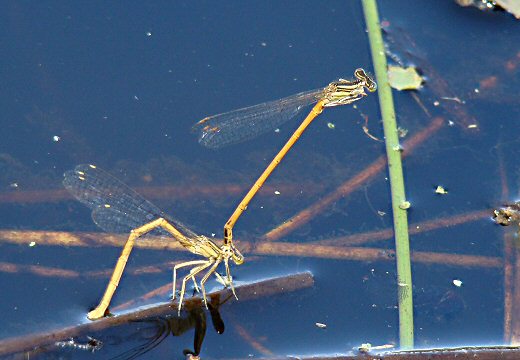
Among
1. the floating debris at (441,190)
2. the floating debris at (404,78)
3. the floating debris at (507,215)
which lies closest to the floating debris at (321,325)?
the floating debris at (441,190)

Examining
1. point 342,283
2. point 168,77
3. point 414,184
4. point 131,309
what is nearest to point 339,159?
point 414,184

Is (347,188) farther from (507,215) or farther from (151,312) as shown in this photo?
(151,312)

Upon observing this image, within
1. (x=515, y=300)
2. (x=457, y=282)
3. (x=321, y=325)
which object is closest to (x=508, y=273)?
(x=515, y=300)

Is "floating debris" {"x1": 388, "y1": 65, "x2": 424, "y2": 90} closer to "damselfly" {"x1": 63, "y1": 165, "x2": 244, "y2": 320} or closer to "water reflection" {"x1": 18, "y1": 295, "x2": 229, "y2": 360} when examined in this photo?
"damselfly" {"x1": 63, "y1": 165, "x2": 244, "y2": 320}

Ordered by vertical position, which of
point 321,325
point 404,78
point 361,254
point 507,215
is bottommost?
point 321,325

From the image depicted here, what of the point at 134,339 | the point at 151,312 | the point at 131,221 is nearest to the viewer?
the point at 134,339
